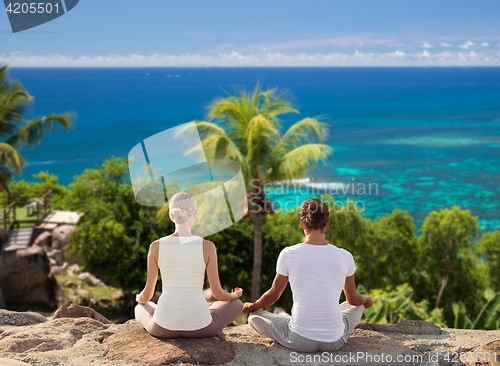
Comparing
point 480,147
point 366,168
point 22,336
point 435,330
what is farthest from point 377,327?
point 480,147

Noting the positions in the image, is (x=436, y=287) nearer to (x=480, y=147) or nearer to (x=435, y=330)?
(x=435, y=330)

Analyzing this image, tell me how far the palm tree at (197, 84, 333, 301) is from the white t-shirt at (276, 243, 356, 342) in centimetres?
1040

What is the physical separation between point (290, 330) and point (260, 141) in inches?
441

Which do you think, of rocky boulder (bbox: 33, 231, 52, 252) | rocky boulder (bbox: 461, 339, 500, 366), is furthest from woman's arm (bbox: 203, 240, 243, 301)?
rocky boulder (bbox: 33, 231, 52, 252)

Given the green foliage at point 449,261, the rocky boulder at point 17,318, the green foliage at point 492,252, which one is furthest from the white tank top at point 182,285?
the green foliage at point 492,252

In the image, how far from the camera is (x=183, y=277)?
3797 millimetres

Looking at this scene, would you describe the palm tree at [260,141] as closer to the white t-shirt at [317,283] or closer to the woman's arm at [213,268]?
the woman's arm at [213,268]

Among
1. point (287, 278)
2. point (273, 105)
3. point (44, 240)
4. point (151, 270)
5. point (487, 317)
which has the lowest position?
point (44, 240)

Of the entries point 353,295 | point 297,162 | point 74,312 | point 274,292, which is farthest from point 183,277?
point 297,162

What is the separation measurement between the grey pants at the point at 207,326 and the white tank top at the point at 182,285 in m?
0.07

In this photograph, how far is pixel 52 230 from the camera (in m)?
23.4

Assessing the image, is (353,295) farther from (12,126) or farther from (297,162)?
(12,126)

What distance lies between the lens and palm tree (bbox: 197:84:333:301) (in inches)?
562

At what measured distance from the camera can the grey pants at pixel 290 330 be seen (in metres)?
3.88
